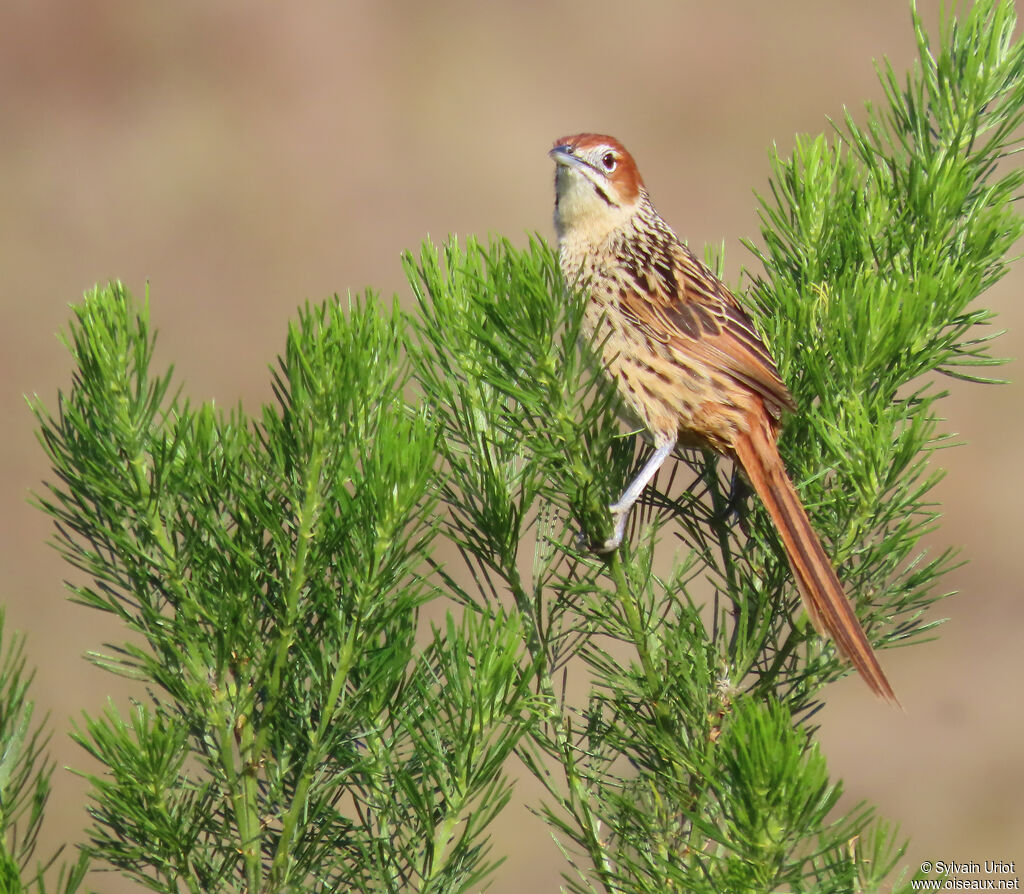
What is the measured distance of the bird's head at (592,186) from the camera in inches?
93.6

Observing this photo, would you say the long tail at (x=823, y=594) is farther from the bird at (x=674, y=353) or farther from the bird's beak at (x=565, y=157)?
the bird's beak at (x=565, y=157)

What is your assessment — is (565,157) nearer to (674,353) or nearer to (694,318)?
(694,318)

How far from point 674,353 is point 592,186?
0.63m

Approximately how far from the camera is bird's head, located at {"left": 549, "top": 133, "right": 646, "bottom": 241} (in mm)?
2377

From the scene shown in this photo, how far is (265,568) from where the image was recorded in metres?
0.95

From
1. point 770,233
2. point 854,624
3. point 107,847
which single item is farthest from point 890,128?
point 107,847

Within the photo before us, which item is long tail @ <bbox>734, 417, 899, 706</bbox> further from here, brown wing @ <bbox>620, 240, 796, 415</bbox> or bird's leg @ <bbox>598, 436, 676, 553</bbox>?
brown wing @ <bbox>620, 240, 796, 415</bbox>

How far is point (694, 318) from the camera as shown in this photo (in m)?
2.03

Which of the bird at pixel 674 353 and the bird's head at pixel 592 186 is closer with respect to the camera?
the bird at pixel 674 353

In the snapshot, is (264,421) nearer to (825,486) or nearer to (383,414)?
(383,414)

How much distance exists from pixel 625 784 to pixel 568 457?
0.39m

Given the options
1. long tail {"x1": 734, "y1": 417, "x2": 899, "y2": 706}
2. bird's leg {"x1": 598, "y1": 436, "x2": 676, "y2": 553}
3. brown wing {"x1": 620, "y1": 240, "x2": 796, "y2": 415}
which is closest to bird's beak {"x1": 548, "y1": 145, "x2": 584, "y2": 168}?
brown wing {"x1": 620, "y1": 240, "x2": 796, "y2": 415}

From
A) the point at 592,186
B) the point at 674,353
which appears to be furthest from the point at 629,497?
the point at 592,186

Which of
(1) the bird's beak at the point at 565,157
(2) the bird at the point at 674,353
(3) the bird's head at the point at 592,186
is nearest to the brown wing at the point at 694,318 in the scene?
(2) the bird at the point at 674,353
